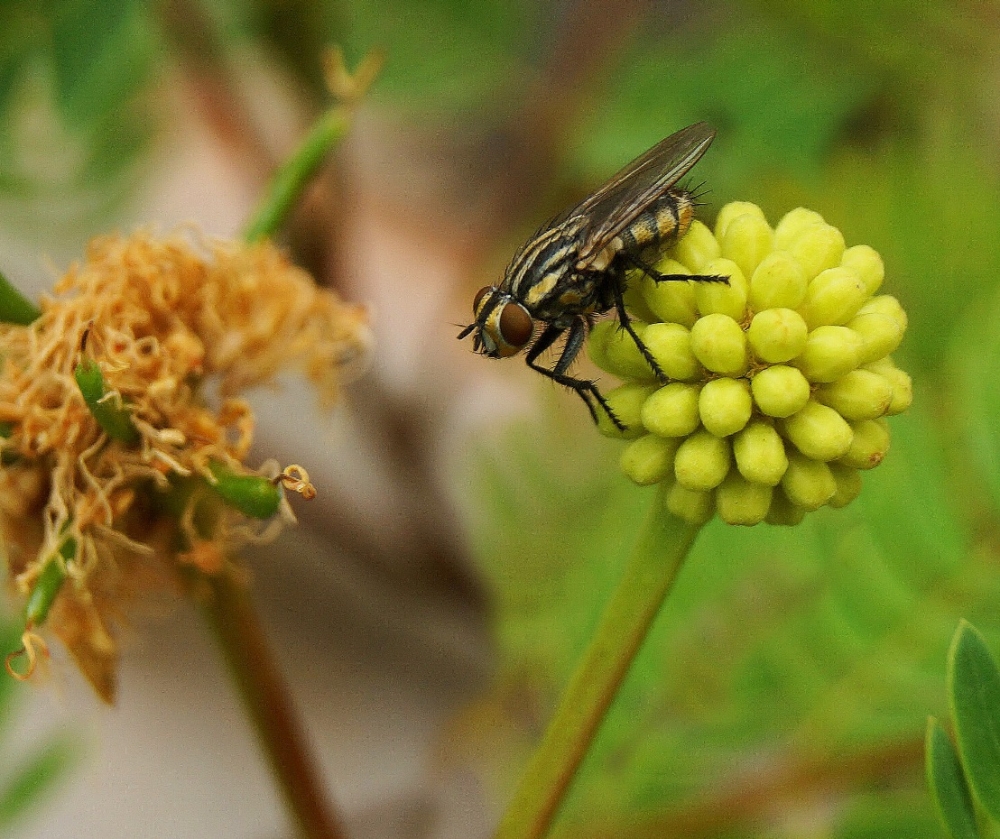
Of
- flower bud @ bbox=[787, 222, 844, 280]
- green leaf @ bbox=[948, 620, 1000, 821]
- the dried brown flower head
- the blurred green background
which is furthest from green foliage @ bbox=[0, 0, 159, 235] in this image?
green leaf @ bbox=[948, 620, 1000, 821]

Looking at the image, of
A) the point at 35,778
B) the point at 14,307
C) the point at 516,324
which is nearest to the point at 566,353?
the point at 516,324

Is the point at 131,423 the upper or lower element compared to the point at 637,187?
lower

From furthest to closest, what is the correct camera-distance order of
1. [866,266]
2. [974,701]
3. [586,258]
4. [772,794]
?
[772,794] → [586,258] → [866,266] → [974,701]

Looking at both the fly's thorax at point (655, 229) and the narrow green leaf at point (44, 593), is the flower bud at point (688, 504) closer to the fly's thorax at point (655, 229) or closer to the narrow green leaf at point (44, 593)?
the fly's thorax at point (655, 229)

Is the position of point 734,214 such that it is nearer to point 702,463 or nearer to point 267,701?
point 702,463

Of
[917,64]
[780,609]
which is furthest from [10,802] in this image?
[917,64]

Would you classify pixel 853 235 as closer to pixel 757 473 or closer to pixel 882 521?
pixel 882 521
